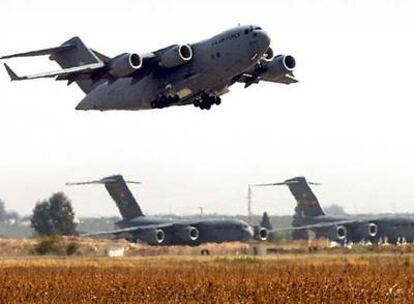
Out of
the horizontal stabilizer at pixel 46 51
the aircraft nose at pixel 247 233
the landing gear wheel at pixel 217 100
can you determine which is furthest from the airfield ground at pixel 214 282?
the aircraft nose at pixel 247 233

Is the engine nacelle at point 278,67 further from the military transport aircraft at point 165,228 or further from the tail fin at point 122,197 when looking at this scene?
the tail fin at point 122,197

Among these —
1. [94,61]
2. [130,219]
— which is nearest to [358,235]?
[130,219]

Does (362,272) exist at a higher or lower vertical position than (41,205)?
lower

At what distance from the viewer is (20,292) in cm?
2825

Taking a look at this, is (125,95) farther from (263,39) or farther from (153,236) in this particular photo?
(153,236)

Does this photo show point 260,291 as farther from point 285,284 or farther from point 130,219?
point 130,219

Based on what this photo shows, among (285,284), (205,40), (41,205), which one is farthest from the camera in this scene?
(41,205)

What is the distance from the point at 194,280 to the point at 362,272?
27.4 ft

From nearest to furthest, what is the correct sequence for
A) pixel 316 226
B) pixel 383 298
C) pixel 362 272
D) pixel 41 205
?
pixel 383 298, pixel 362 272, pixel 316 226, pixel 41 205

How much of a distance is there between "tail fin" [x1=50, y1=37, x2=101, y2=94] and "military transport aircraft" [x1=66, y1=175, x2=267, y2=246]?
2641 cm

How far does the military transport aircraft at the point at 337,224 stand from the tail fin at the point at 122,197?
13.3 metres

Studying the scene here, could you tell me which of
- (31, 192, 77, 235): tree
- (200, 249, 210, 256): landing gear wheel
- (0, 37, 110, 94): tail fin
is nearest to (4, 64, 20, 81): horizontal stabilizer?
(0, 37, 110, 94): tail fin

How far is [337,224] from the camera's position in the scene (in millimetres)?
87938

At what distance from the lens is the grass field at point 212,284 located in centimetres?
2606
